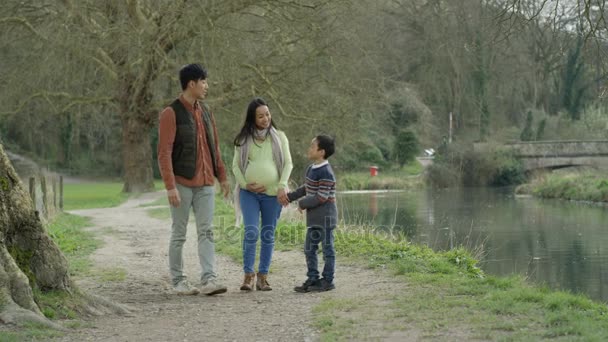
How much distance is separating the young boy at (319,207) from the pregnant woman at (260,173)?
0.20 meters

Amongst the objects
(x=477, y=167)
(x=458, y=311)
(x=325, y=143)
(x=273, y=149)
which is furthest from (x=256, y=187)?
(x=477, y=167)

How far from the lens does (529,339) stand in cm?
583

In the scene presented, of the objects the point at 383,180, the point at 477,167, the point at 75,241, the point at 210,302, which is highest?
the point at 210,302

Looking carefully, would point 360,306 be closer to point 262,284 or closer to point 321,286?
point 321,286

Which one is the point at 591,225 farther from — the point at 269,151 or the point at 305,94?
the point at 269,151

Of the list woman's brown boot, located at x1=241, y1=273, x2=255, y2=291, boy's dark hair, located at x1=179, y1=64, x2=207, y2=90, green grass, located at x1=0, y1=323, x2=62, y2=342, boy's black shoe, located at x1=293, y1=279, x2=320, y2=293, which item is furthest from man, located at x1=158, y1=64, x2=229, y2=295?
Answer: green grass, located at x1=0, y1=323, x2=62, y2=342

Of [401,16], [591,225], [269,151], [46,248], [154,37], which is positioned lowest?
[591,225]

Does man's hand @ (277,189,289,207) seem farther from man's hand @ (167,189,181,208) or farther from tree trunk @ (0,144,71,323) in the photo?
tree trunk @ (0,144,71,323)

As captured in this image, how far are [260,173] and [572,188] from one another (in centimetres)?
3321

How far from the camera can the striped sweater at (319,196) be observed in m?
8.37

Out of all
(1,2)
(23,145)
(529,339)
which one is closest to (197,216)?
(529,339)

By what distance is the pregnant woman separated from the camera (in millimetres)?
8289

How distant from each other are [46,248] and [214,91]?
20140 mm

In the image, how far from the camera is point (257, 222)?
8398 millimetres
